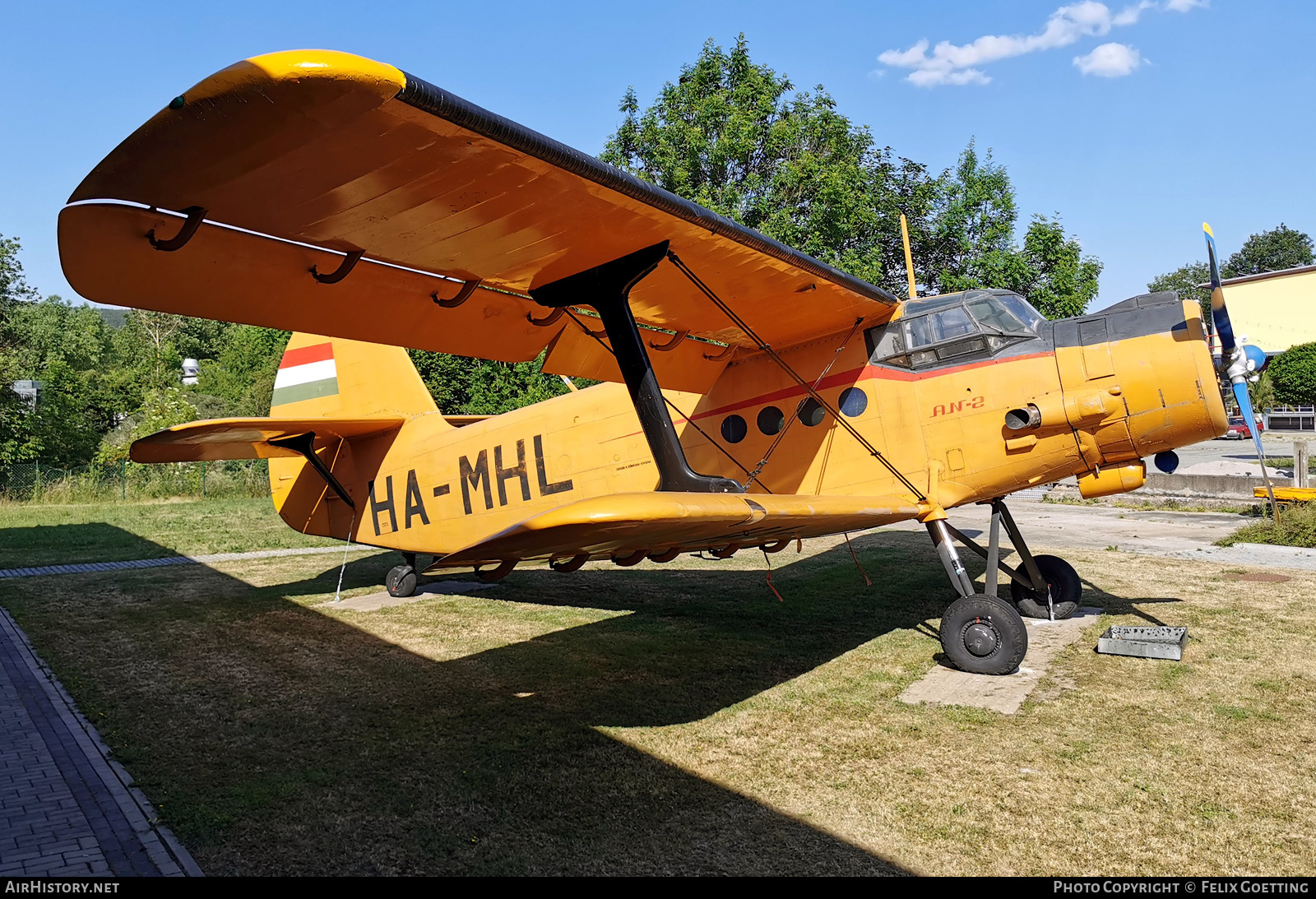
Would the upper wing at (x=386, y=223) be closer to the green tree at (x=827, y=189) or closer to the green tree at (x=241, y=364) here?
the green tree at (x=827, y=189)

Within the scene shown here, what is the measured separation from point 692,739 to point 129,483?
26242 mm

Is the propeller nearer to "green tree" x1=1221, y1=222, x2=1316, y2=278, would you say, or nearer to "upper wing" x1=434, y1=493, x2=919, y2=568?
"upper wing" x1=434, y1=493, x2=919, y2=568

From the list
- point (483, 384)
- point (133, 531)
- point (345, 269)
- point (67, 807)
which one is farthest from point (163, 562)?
point (483, 384)

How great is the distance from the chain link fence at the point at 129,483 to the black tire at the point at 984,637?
2280cm

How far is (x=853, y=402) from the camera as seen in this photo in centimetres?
674

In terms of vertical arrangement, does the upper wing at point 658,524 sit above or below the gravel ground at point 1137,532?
above

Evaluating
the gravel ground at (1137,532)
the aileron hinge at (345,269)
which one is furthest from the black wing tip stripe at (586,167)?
the gravel ground at (1137,532)

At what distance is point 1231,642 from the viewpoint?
6.82m

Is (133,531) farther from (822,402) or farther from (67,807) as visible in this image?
(822,402)

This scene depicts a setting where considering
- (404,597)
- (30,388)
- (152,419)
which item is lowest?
(404,597)

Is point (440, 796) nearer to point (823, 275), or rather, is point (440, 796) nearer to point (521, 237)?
point (521, 237)

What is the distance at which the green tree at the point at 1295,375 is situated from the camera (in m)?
33.4
